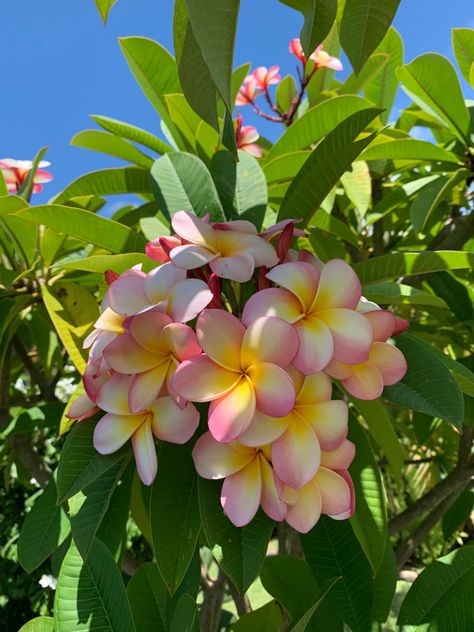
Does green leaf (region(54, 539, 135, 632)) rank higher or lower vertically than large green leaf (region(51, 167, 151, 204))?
lower

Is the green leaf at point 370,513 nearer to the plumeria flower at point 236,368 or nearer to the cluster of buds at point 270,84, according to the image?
the plumeria flower at point 236,368

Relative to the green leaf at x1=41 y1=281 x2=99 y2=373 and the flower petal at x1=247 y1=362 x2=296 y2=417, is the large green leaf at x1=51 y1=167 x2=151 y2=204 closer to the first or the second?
the green leaf at x1=41 y1=281 x2=99 y2=373

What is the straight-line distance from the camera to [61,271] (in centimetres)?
110

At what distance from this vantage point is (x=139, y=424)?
0.55 metres

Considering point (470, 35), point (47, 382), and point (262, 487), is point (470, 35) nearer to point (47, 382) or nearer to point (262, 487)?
point (262, 487)

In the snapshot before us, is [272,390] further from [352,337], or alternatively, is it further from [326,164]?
[326,164]

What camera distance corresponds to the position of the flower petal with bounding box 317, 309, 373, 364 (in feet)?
1.71

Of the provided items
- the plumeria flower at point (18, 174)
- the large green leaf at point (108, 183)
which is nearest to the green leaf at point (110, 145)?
the large green leaf at point (108, 183)

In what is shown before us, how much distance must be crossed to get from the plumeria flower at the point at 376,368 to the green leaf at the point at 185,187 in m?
0.28

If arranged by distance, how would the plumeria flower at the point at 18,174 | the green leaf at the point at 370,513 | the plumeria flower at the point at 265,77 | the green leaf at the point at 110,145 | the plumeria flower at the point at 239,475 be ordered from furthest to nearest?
the plumeria flower at the point at 265,77
the plumeria flower at the point at 18,174
the green leaf at the point at 110,145
the green leaf at the point at 370,513
the plumeria flower at the point at 239,475

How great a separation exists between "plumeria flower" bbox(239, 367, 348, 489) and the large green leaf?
72cm

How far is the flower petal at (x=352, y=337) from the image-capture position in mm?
520

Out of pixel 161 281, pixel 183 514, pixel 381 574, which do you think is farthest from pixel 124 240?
pixel 381 574

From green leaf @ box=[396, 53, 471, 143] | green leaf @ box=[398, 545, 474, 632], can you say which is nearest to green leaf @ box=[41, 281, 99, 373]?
green leaf @ box=[398, 545, 474, 632]
